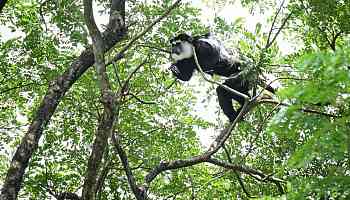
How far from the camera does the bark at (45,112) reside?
3.29m

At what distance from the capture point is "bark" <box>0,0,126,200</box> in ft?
10.8

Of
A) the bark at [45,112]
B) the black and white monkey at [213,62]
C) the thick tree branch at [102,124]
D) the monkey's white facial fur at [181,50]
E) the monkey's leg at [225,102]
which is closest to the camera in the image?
the thick tree branch at [102,124]

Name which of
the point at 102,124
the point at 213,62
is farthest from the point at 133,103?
the point at 102,124

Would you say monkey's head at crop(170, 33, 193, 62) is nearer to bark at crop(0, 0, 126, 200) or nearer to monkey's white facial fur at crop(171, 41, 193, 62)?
monkey's white facial fur at crop(171, 41, 193, 62)

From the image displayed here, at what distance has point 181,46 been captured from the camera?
4535mm

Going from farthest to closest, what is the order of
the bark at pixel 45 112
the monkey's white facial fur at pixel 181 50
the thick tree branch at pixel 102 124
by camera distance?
the monkey's white facial fur at pixel 181 50 → the bark at pixel 45 112 → the thick tree branch at pixel 102 124

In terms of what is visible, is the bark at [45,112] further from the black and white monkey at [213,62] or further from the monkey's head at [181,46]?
the black and white monkey at [213,62]

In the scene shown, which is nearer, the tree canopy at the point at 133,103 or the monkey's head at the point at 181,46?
the tree canopy at the point at 133,103

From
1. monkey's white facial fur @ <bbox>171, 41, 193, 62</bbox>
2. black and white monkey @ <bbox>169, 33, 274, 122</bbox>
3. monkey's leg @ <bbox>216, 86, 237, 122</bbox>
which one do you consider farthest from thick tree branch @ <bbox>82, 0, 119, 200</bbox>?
monkey's leg @ <bbox>216, 86, 237, 122</bbox>

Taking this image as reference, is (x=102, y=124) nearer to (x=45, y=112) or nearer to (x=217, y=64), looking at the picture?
(x=45, y=112)

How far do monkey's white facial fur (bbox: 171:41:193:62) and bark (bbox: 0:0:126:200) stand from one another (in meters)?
0.48

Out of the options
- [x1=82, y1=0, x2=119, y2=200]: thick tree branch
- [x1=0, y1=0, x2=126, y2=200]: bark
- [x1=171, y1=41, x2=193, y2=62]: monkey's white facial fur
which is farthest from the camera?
[x1=171, y1=41, x2=193, y2=62]: monkey's white facial fur

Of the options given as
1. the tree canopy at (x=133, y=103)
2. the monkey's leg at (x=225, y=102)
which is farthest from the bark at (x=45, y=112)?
the monkey's leg at (x=225, y=102)

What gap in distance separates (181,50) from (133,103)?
108 cm
